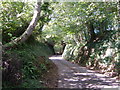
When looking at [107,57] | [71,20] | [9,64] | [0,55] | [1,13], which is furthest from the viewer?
[71,20]

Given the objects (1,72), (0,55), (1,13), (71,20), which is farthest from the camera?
(71,20)

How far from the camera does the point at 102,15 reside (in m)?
7.02

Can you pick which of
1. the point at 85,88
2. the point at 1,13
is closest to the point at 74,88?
the point at 85,88

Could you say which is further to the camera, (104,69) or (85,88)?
(104,69)

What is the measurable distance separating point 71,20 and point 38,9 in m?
3.61

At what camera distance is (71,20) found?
9.14 metres

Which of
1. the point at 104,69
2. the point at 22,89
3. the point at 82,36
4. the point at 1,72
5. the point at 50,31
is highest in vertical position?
the point at 50,31

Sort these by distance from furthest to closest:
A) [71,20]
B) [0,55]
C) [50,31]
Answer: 1. [50,31]
2. [71,20]
3. [0,55]

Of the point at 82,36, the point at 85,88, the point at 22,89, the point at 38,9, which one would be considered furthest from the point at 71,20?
the point at 22,89

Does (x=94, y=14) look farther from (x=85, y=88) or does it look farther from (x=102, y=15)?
(x=85, y=88)

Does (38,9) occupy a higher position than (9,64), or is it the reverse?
(38,9)

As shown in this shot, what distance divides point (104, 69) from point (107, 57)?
2.59ft

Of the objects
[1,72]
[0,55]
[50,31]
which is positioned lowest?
[1,72]

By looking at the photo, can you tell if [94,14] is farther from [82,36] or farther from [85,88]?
[82,36]
